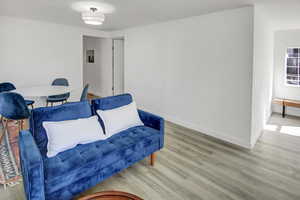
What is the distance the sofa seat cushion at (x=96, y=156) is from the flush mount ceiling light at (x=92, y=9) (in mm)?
1993

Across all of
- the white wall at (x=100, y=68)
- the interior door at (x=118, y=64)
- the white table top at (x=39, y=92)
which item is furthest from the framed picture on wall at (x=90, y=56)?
the white table top at (x=39, y=92)

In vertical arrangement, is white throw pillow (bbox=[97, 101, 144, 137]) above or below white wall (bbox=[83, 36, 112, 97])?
below

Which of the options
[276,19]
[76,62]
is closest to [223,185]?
[276,19]

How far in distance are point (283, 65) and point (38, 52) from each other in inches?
248

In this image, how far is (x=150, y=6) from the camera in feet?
10.3

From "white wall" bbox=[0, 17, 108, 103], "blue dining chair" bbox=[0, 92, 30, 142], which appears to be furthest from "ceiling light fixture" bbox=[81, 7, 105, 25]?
"white wall" bbox=[0, 17, 108, 103]

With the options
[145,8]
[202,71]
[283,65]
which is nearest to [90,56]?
[145,8]

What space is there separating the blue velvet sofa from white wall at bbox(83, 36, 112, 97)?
4.09 m

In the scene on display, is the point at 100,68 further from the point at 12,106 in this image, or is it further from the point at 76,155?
the point at 76,155

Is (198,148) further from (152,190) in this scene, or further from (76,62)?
(76,62)

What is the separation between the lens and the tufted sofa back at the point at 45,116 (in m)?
1.99

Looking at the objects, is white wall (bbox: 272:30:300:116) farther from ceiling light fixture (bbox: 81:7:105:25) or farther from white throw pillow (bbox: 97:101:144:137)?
ceiling light fixture (bbox: 81:7:105:25)

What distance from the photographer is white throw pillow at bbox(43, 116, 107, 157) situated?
6.18 feet

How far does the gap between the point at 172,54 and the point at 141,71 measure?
1192mm
